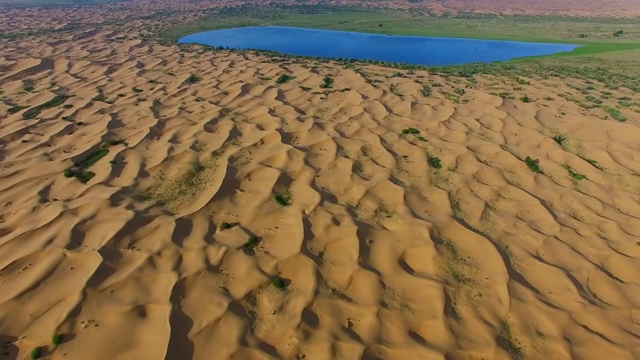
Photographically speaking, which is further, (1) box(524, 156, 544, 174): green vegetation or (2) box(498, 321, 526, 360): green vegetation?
(1) box(524, 156, 544, 174): green vegetation

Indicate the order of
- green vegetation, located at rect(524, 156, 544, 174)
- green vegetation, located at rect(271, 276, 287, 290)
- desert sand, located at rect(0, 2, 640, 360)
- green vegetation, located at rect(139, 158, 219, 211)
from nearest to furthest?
desert sand, located at rect(0, 2, 640, 360), green vegetation, located at rect(271, 276, 287, 290), green vegetation, located at rect(139, 158, 219, 211), green vegetation, located at rect(524, 156, 544, 174)

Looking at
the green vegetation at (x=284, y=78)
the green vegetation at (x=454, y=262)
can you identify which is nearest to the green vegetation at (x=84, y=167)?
the green vegetation at (x=454, y=262)

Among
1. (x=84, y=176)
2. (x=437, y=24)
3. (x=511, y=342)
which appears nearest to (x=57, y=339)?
(x=84, y=176)

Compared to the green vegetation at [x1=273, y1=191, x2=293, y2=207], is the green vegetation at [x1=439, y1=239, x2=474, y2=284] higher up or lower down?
higher up

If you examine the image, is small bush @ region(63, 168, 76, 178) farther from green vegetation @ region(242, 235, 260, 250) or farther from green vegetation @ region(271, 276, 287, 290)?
green vegetation @ region(271, 276, 287, 290)

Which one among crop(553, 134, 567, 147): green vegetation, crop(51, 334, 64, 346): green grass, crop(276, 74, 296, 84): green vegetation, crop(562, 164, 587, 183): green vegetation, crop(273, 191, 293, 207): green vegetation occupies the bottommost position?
crop(276, 74, 296, 84): green vegetation

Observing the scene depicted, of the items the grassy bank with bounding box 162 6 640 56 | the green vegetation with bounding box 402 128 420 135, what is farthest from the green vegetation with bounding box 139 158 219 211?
the grassy bank with bounding box 162 6 640 56

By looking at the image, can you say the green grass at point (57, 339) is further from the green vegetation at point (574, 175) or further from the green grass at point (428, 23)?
the green grass at point (428, 23)

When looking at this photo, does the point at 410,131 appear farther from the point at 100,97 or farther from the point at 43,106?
the point at 43,106
